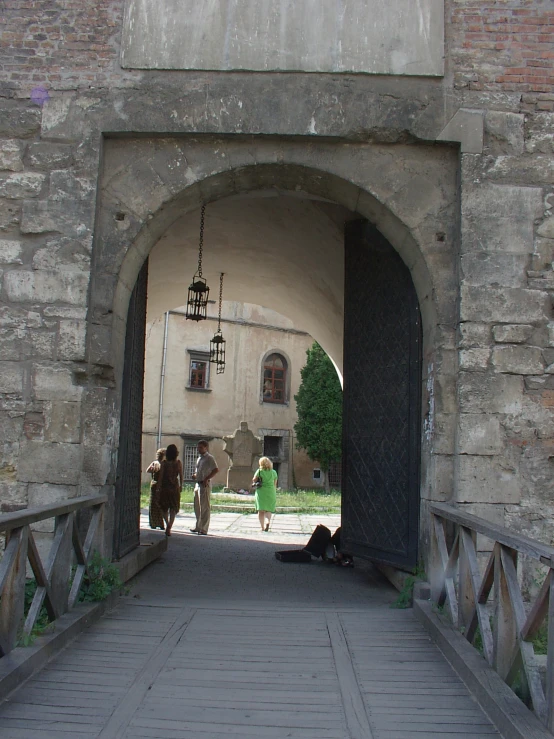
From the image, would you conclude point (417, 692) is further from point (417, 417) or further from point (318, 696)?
point (417, 417)

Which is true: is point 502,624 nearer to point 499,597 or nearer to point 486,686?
point 499,597

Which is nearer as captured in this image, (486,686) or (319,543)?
(486,686)

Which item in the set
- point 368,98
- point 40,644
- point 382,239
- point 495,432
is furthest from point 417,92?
point 40,644

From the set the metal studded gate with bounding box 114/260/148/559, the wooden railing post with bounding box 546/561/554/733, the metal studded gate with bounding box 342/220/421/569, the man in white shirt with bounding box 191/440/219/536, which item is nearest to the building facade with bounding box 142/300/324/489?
the man in white shirt with bounding box 191/440/219/536

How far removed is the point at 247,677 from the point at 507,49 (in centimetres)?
421

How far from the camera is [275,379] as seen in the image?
2477 cm

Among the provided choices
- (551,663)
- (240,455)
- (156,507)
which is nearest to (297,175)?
(551,663)

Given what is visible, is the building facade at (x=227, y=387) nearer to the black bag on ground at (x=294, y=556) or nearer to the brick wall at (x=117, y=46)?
the black bag on ground at (x=294, y=556)

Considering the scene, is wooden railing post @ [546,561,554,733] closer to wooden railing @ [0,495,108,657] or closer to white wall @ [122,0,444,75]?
wooden railing @ [0,495,108,657]

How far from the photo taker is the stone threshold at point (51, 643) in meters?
2.84

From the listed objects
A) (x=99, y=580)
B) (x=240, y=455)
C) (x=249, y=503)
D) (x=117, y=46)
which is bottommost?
(x=249, y=503)

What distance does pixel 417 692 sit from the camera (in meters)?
3.04

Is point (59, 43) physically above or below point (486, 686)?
above

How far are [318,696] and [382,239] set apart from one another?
147 inches
